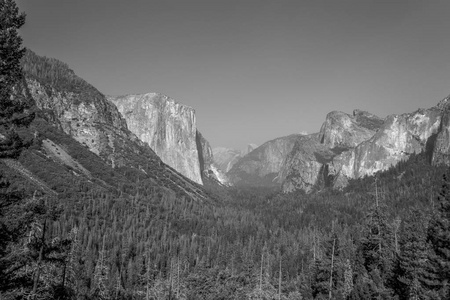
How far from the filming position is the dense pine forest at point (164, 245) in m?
18.5

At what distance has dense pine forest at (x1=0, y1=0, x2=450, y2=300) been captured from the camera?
18.5 meters

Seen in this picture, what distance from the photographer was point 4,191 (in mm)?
18078

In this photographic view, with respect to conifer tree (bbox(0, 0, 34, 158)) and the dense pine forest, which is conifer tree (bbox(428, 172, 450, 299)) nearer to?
the dense pine forest

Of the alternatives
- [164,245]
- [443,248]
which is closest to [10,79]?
[443,248]

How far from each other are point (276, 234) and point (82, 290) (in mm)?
137970

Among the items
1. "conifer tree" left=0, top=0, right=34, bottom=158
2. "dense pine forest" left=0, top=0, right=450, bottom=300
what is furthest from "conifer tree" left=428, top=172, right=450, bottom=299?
"conifer tree" left=0, top=0, right=34, bottom=158

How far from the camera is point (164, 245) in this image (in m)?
126

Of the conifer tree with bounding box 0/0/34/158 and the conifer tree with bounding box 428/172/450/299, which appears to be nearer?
the conifer tree with bounding box 0/0/34/158

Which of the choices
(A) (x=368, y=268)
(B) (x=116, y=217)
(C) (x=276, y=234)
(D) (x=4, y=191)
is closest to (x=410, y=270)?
(A) (x=368, y=268)

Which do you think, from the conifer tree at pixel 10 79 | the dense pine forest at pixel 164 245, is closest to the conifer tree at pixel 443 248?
the dense pine forest at pixel 164 245

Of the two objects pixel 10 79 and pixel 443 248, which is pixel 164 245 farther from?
pixel 10 79

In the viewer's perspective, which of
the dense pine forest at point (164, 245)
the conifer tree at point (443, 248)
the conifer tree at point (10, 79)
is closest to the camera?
the conifer tree at point (10, 79)

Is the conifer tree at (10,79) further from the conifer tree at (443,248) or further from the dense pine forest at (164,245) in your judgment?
the conifer tree at (443,248)

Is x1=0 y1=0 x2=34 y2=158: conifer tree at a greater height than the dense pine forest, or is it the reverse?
x1=0 y1=0 x2=34 y2=158: conifer tree
